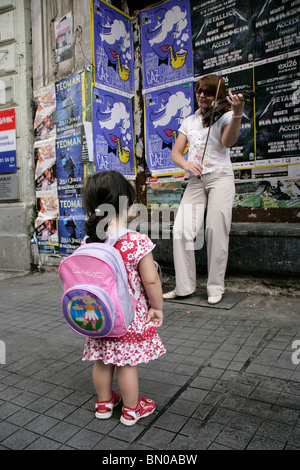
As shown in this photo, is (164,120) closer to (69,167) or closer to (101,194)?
(69,167)

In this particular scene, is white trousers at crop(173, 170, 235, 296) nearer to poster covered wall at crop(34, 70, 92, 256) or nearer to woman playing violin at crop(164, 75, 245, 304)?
woman playing violin at crop(164, 75, 245, 304)

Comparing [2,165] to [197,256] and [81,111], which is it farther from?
[197,256]

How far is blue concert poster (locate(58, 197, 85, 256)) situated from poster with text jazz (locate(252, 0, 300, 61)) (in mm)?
2841

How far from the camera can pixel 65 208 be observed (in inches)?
213

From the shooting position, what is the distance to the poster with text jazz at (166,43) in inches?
184

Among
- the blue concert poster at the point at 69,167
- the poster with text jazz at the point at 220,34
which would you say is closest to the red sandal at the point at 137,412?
the blue concert poster at the point at 69,167

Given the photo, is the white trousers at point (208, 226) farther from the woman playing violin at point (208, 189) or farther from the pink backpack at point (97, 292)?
the pink backpack at point (97, 292)

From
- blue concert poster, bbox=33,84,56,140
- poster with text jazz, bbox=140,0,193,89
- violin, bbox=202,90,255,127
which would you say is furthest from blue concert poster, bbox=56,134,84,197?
violin, bbox=202,90,255,127

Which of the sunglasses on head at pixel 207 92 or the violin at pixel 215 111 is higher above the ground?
the sunglasses on head at pixel 207 92

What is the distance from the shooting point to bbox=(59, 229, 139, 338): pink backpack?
1.62 metres

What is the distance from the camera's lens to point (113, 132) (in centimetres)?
512

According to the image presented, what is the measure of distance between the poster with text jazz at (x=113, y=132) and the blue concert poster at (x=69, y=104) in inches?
9.8

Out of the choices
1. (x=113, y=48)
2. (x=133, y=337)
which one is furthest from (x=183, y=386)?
(x=113, y=48)

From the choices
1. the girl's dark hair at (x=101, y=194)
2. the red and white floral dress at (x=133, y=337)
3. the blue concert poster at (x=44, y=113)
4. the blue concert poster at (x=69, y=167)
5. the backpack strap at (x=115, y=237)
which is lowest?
the red and white floral dress at (x=133, y=337)
